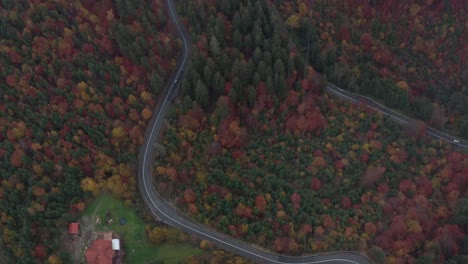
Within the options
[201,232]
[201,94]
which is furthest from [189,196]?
[201,94]

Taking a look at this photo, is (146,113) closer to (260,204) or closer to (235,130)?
(235,130)

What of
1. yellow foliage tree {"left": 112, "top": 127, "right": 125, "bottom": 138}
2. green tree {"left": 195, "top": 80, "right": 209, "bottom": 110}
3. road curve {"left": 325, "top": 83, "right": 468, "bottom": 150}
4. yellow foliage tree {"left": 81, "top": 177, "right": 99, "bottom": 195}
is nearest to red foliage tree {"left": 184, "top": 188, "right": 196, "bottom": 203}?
yellow foliage tree {"left": 81, "top": 177, "right": 99, "bottom": 195}

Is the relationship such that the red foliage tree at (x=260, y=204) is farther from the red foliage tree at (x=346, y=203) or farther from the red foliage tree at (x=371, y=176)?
the red foliage tree at (x=371, y=176)

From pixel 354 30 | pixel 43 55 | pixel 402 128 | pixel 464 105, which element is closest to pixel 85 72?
pixel 43 55

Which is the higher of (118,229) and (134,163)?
(134,163)

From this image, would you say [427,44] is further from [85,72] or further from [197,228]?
[85,72]

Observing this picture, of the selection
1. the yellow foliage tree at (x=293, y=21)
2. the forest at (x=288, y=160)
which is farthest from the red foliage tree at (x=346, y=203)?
the yellow foliage tree at (x=293, y=21)
